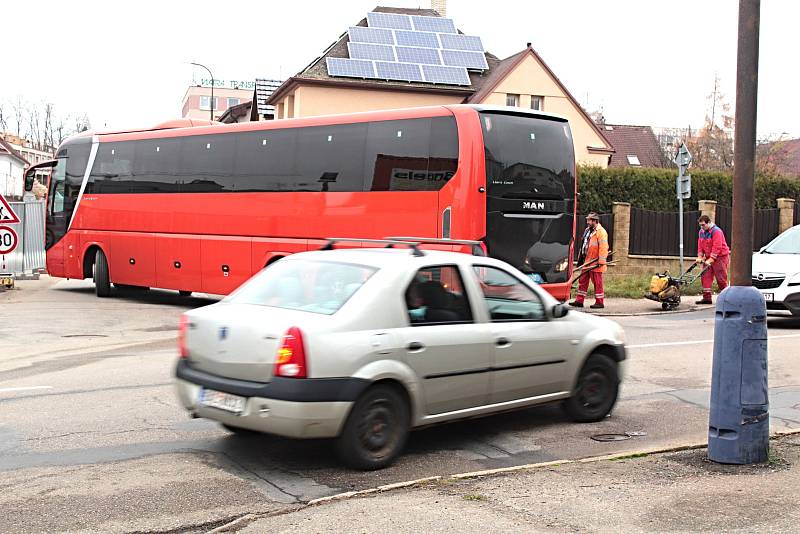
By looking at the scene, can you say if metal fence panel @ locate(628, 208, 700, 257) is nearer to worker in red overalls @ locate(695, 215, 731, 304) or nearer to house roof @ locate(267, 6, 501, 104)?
worker in red overalls @ locate(695, 215, 731, 304)

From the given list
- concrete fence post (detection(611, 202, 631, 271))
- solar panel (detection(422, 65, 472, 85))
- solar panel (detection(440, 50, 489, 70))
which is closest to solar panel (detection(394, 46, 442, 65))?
solar panel (detection(422, 65, 472, 85))

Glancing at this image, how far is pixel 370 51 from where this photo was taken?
41.3 meters

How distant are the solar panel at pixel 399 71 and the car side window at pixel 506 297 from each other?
3299 cm

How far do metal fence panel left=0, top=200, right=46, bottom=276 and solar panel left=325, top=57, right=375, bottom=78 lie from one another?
14392 millimetres

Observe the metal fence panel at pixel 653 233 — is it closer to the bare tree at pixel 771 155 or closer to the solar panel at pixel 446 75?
the solar panel at pixel 446 75

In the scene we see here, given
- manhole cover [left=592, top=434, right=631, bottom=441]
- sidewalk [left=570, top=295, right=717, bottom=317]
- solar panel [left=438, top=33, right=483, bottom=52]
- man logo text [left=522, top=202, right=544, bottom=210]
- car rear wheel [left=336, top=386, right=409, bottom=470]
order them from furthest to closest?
solar panel [left=438, top=33, right=483, bottom=52], sidewalk [left=570, top=295, right=717, bottom=317], man logo text [left=522, top=202, right=544, bottom=210], manhole cover [left=592, top=434, right=631, bottom=441], car rear wheel [left=336, top=386, right=409, bottom=470]

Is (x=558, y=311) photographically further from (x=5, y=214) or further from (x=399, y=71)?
(x=399, y=71)

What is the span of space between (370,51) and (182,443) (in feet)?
117

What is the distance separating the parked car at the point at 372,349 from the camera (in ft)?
20.4

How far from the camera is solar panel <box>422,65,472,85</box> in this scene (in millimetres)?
40844

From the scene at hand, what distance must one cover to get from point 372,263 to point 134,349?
285 inches

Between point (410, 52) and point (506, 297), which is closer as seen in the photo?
point (506, 297)

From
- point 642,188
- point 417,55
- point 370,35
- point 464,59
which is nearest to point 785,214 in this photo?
point 642,188

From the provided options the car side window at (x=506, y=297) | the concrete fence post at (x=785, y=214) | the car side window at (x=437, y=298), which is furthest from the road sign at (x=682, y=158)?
the car side window at (x=437, y=298)
